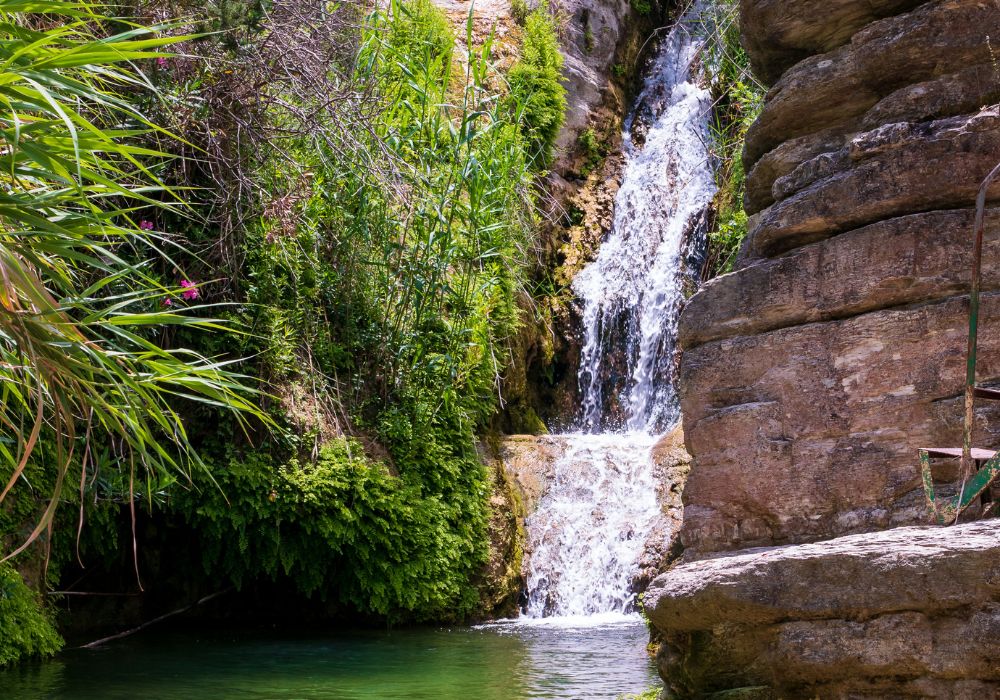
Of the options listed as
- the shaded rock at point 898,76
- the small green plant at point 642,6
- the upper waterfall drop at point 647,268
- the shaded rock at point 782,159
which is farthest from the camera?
the small green plant at point 642,6

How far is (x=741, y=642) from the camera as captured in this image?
404 centimetres

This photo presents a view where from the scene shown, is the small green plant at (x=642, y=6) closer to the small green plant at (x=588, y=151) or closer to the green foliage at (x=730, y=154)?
the small green plant at (x=588, y=151)

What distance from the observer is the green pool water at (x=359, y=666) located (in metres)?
5.82

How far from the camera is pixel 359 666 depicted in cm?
679

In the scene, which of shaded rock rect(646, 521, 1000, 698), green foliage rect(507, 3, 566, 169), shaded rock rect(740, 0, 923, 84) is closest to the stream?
green foliage rect(507, 3, 566, 169)

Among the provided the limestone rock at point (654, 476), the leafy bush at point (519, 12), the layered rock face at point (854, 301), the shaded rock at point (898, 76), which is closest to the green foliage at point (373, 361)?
the limestone rock at point (654, 476)

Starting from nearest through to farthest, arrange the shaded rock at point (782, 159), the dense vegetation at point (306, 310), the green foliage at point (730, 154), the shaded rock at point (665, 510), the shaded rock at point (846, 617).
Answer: the shaded rock at point (846, 617), the shaded rock at point (782, 159), the dense vegetation at point (306, 310), the shaded rock at point (665, 510), the green foliage at point (730, 154)

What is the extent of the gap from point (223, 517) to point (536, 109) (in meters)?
7.35

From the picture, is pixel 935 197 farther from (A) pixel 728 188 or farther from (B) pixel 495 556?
(A) pixel 728 188

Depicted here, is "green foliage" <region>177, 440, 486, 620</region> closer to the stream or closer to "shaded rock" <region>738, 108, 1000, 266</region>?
the stream

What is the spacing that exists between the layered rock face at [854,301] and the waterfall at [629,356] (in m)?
2.87

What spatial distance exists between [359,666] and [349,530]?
133 cm

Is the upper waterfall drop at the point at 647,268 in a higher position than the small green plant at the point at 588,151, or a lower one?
lower

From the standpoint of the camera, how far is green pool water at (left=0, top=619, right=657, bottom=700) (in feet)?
19.1
